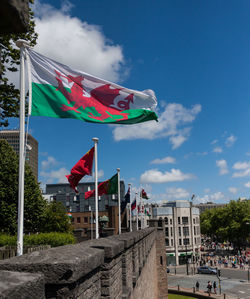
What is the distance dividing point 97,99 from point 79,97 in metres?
0.64

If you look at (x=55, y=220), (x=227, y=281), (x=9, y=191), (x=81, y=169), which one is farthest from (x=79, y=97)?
(x=227, y=281)

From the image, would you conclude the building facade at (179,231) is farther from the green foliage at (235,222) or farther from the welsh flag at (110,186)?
the welsh flag at (110,186)

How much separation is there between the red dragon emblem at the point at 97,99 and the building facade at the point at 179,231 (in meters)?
56.2

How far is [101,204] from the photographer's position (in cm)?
7619

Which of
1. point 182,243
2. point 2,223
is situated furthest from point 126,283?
point 182,243

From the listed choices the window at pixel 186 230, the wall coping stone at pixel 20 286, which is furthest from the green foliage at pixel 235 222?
the wall coping stone at pixel 20 286

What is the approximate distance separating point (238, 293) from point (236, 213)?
3557cm

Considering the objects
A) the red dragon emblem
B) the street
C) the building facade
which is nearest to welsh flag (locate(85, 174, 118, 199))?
the red dragon emblem

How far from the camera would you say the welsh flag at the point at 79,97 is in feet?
26.7

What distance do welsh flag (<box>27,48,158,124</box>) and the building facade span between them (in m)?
55.9

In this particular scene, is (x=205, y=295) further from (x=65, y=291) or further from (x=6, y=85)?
(x=65, y=291)

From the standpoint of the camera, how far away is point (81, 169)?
42.1 feet

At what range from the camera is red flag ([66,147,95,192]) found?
41.5ft

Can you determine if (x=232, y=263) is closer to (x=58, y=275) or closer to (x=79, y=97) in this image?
(x=79, y=97)
